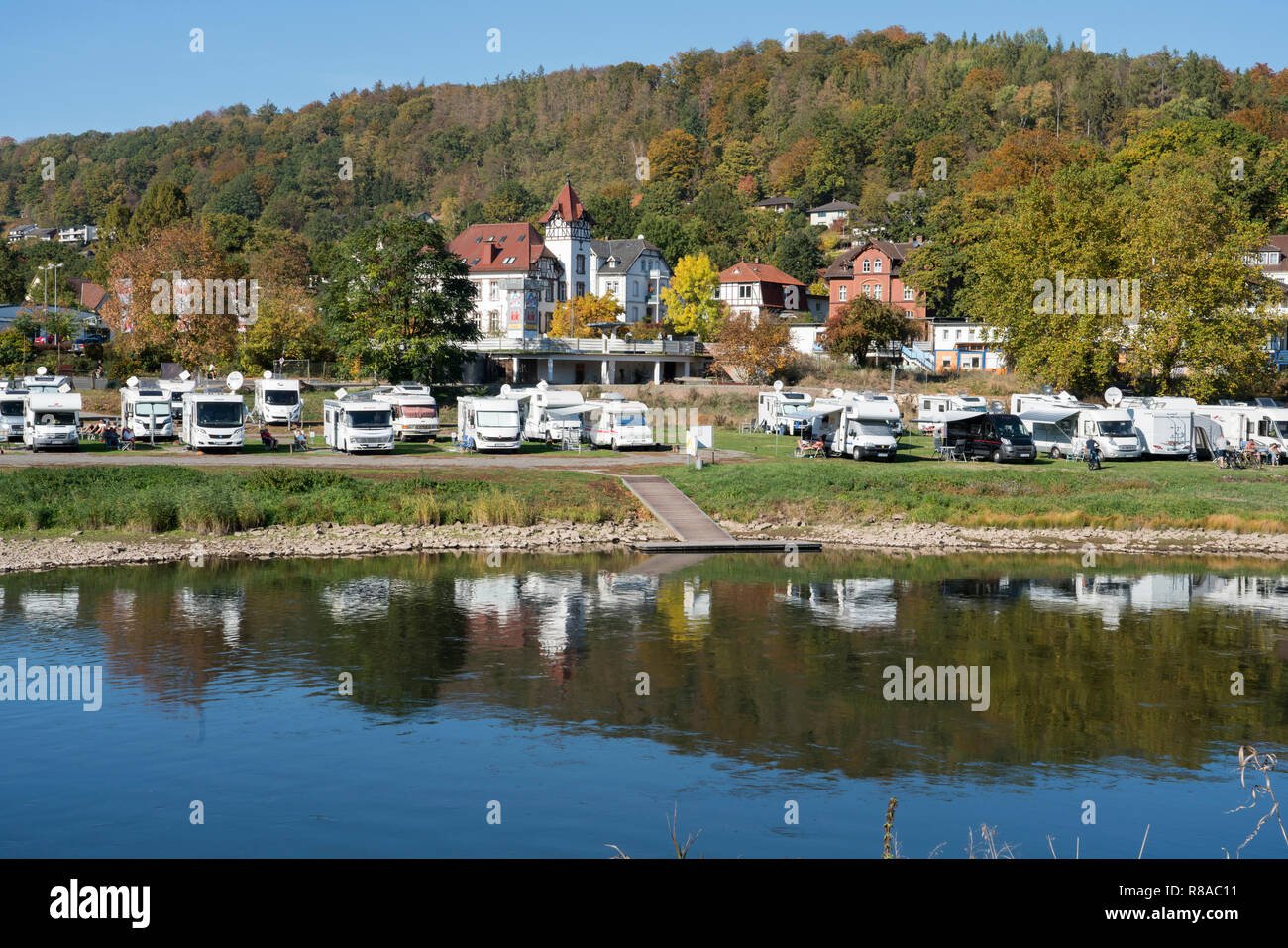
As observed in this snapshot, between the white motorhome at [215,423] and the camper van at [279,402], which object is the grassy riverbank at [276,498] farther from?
the camper van at [279,402]

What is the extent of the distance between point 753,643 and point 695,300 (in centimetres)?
8445

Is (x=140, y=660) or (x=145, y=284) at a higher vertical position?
(x=145, y=284)

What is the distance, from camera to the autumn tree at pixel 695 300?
107438 mm

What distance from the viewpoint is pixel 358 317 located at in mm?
73625

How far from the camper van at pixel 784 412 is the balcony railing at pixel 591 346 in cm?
2362

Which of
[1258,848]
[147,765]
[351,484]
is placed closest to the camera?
[1258,848]

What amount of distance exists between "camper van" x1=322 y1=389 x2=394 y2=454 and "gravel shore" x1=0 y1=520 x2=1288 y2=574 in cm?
1001

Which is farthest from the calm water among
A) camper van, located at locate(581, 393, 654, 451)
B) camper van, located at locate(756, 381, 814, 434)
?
camper van, located at locate(756, 381, 814, 434)

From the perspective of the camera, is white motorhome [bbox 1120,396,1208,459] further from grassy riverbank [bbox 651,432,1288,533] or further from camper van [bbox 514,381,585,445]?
camper van [bbox 514,381,585,445]

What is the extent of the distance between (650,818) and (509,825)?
215 cm

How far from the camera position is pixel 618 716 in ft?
74.4

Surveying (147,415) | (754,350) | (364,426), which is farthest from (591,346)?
(147,415)
